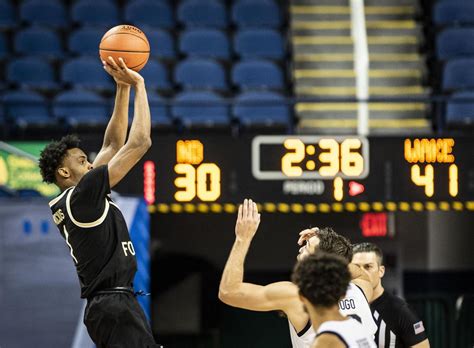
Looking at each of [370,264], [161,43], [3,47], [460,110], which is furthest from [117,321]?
[3,47]

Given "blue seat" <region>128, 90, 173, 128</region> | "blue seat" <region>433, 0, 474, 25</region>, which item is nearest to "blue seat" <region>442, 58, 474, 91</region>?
"blue seat" <region>433, 0, 474, 25</region>

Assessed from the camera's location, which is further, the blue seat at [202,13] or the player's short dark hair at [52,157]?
the blue seat at [202,13]

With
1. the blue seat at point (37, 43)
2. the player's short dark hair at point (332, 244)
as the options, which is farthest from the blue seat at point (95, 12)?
the player's short dark hair at point (332, 244)

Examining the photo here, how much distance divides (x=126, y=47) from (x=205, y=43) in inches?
325

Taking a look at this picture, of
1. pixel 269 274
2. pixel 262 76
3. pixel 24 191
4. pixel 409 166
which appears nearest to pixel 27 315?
pixel 24 191

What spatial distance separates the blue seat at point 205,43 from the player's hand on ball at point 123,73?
860cm

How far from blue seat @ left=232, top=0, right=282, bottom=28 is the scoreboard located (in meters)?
5.00

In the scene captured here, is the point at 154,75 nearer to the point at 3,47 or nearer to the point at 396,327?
the point at 3,47

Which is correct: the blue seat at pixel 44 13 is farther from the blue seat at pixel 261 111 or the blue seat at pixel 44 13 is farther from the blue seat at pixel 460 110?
the blue seat at pixel 460 110

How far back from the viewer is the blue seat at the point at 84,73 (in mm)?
13852

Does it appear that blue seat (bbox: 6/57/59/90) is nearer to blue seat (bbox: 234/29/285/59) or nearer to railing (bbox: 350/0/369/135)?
blue seat (bbox: 234/29/285/59)

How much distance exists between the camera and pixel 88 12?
49.1 feet

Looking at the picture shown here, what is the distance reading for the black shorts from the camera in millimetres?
5684

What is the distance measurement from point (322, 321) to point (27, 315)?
4522 millimetres
